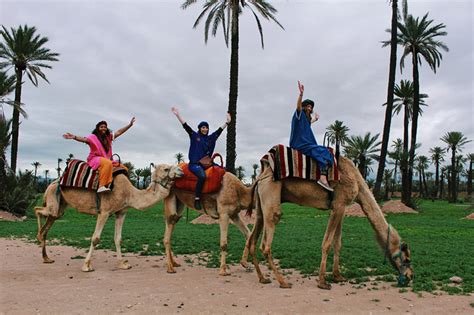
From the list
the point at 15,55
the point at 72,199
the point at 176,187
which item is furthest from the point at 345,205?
the point at 15,55

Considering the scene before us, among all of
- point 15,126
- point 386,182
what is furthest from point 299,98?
point 386,182

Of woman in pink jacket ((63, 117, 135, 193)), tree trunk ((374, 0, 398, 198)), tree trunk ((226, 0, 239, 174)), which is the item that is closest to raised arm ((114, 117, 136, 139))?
woman in pink jacket ((63, 117, 135, 193))

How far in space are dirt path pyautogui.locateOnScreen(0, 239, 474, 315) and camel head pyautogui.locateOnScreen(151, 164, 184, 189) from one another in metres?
1.68

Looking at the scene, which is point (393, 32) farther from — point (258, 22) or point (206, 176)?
point (206, 176)

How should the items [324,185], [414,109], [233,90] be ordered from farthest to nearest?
1. [414,109]
2. [233,90]
3. [324,185]

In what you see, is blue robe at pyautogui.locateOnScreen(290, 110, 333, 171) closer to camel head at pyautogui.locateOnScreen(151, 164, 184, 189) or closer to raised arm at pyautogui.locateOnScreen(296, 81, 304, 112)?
raised arm at pyautogui.locateOnScreen(296, 81, 304, 112)

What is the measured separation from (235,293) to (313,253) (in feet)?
12.7

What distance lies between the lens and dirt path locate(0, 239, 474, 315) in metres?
5.21

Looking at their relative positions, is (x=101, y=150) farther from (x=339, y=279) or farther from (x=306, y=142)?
(x=339, y=279)

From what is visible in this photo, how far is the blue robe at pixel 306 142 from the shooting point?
6.71 m

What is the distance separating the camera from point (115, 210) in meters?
7.89

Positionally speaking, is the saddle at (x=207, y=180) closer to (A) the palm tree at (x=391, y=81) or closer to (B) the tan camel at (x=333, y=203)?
(B) the tan camel at (x=333, y=203)

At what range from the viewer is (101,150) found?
8.06 m

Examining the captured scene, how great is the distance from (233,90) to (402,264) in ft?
48.2
